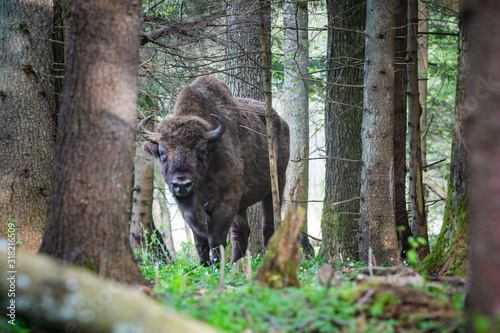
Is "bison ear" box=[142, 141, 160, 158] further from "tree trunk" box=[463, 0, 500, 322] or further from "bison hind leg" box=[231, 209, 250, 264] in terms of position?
"tree trunk" box=[463, 0, 500, 322]

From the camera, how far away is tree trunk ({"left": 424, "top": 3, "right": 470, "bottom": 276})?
516cm

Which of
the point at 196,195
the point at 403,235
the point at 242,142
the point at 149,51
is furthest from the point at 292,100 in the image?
the point at 403,235

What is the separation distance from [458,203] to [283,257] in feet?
8.06

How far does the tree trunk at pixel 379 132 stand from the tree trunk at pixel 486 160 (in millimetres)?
3690

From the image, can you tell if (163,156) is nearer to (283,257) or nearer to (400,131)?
(400,131)

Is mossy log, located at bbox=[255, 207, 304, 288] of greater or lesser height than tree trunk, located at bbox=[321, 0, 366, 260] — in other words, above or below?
below

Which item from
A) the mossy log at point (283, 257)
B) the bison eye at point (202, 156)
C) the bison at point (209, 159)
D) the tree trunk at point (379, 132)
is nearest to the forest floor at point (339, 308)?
the mossy log at point (283, 257)

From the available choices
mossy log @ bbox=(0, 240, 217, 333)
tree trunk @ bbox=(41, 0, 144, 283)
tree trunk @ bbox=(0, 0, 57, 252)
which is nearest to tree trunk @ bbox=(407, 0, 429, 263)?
tree trunk @ bbox=(41, 0, 144, 283)

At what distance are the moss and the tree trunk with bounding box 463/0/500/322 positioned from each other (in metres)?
2.53

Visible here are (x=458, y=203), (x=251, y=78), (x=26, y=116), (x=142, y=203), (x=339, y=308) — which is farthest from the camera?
(x=142, y=203)

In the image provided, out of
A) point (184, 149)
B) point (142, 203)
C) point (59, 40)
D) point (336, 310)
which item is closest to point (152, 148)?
point (184, 149)

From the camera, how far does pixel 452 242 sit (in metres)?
5.32

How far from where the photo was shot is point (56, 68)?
23.4 feet

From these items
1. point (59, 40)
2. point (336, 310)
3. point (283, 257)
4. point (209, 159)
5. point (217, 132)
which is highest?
point (59, 40)
